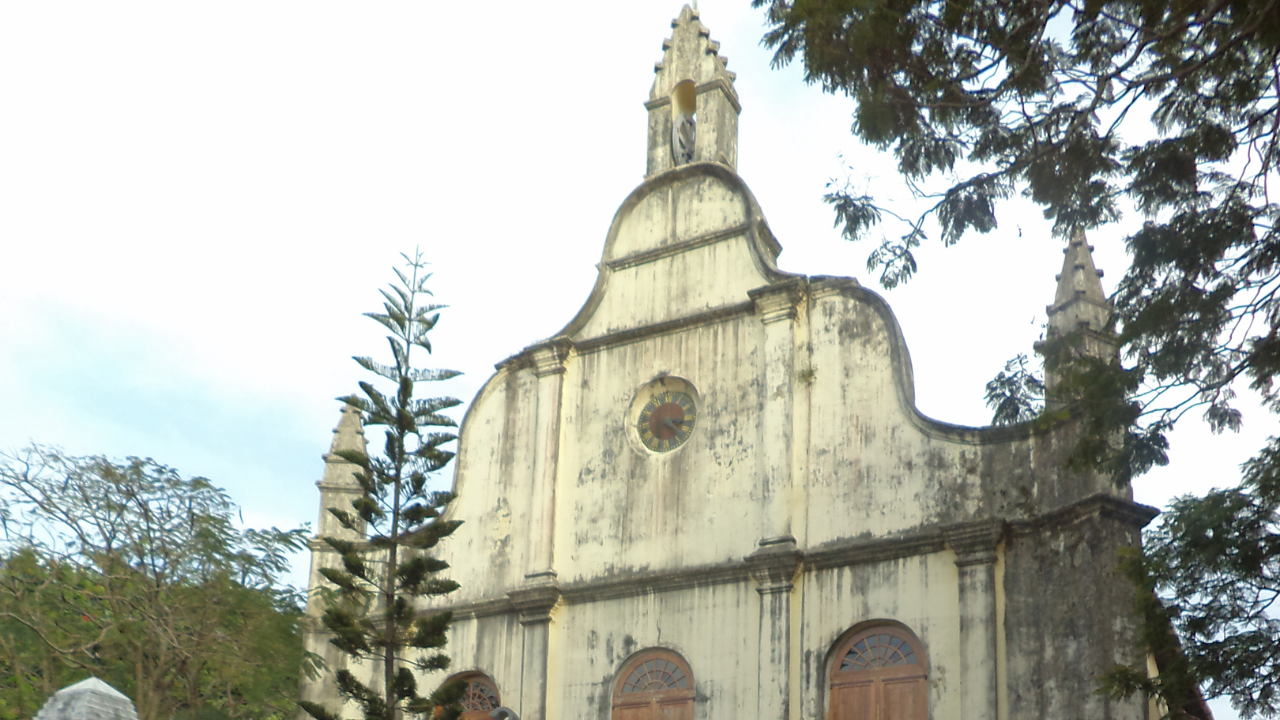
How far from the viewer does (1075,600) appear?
522 inches

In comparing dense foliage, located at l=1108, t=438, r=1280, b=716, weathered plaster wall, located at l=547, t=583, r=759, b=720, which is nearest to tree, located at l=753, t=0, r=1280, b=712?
dense foliage, located at l=1108, t=438, r=1280, b=716

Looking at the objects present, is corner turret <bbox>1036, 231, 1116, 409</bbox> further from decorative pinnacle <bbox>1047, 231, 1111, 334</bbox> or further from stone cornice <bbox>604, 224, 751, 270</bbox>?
stone cornice <bbox>604, 224, 751, 270</bbox>

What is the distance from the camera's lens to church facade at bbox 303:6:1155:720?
13.8 m

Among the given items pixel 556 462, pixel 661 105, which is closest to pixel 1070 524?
pixel 556 462

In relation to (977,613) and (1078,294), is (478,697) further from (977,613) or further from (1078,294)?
(1078,294)

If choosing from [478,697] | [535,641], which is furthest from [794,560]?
[478,697]

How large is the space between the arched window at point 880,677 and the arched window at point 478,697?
15.5ft

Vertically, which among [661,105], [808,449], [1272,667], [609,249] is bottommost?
[1272,667]

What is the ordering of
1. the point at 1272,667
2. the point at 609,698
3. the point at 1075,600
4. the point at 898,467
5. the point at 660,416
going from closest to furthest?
the point at 1272,667, the point at 1075,600, the point at 898,467, the point at 609,698, the point at 660,416

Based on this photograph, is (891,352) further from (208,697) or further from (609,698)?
(208,697)

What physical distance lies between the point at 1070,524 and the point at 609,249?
7.69 m

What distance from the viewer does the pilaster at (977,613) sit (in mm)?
13609

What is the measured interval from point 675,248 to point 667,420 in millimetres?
2390

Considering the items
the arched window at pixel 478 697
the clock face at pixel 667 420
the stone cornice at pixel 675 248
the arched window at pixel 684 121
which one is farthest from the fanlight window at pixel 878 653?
the arched window at pixel 684 121
